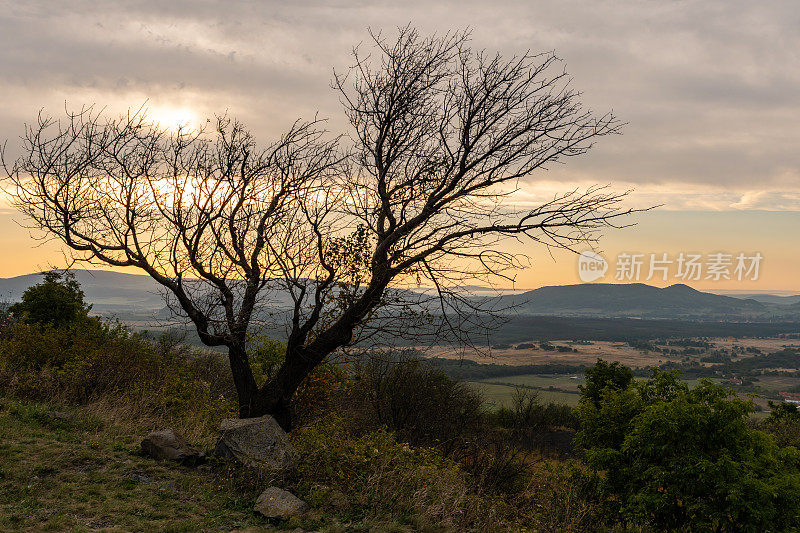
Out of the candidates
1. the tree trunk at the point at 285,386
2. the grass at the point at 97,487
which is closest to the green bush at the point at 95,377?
the grass at the point at 97,487

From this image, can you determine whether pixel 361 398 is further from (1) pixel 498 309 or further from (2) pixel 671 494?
(1) pixel 498 309

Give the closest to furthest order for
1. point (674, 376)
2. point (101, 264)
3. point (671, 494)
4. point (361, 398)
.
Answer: point (101, 264), point (671, 494), point (674, 376), point (361, 398)

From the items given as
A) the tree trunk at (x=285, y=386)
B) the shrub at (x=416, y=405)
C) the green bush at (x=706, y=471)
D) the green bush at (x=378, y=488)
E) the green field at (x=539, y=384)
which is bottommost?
the green field at (x=539, y=384)

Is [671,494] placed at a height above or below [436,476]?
below

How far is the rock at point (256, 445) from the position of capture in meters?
9.11

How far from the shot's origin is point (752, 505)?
12.8 m

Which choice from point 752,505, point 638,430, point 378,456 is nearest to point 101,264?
point 378,456

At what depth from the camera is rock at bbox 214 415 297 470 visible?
9109mm

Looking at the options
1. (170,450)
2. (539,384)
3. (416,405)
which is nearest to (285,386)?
(170,450)

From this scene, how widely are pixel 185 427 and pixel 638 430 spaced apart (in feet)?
43.5

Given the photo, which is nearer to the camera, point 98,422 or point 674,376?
point 98,422

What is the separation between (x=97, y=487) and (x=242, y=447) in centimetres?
237

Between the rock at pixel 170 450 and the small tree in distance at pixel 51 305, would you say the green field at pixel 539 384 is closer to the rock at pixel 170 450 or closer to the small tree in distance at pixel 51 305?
the small tree in distance at pixel 51 305

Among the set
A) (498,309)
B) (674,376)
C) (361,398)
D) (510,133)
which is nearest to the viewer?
(498,309)
